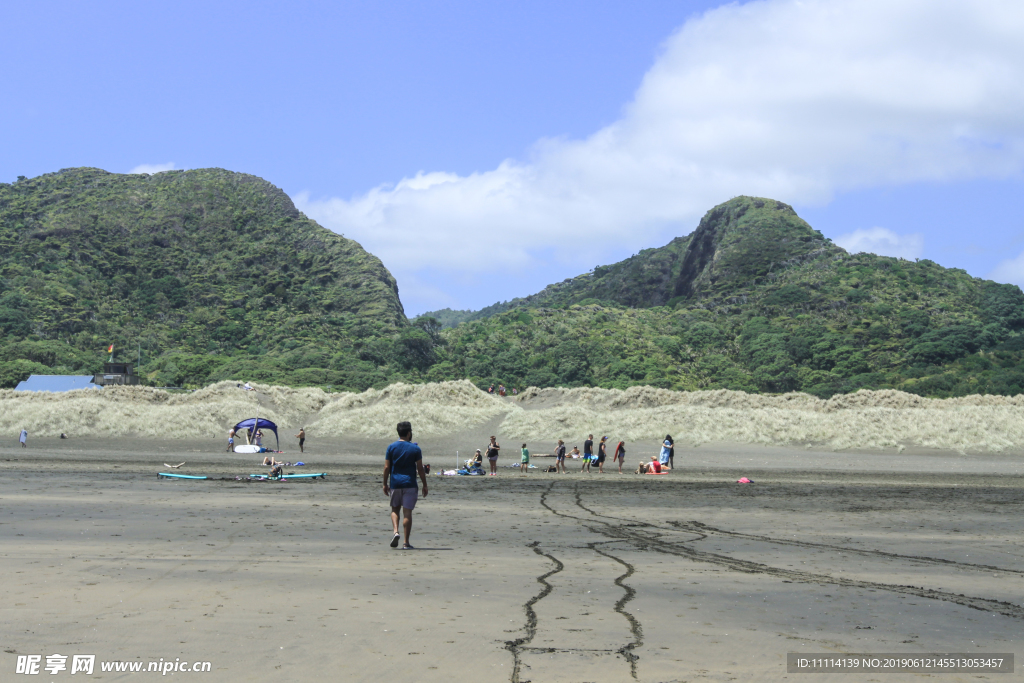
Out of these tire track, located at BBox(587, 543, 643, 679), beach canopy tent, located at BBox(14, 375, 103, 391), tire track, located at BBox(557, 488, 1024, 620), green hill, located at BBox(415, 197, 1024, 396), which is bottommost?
tire track, located at BBox(557, 488, 1024, 620)

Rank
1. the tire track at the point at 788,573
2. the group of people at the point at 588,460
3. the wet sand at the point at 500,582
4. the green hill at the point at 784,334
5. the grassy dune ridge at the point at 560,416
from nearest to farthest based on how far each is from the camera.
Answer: the wet sand at the point at 500,582
the tire track at the point at 788,573
the group of people at the point at 588,460
the grassy dune ridge at the point at 560,416
the green hill at the point at 784,334

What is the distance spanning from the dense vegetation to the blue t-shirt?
76942mm

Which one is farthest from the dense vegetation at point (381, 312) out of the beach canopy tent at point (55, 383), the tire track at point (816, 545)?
the tire track at point (816, 545)

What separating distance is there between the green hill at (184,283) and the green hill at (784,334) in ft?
65.7

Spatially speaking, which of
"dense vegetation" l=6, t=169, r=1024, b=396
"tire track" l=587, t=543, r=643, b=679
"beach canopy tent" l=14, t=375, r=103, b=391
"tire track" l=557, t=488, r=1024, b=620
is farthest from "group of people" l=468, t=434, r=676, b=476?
A: "dense vegetation" l=6, t=169, r=1024, b=396

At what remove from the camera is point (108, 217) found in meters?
142

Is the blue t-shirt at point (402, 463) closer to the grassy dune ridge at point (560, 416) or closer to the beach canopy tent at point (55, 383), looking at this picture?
the grassy dune ridge at point (560, 416)

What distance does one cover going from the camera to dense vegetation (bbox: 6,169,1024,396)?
98.4 m

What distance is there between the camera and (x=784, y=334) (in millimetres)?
110625

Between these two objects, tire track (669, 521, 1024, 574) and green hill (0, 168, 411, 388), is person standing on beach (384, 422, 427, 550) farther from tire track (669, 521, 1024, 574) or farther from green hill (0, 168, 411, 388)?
green hill (0, 168, 411, 388)

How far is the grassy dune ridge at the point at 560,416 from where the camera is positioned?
44.2 meters

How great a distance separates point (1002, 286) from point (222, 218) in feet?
428

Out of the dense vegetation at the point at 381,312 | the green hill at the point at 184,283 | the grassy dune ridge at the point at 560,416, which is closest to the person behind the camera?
the grassy dune ridge at the point at 560,416

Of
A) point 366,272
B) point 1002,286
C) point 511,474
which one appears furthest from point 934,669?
point 366,272
